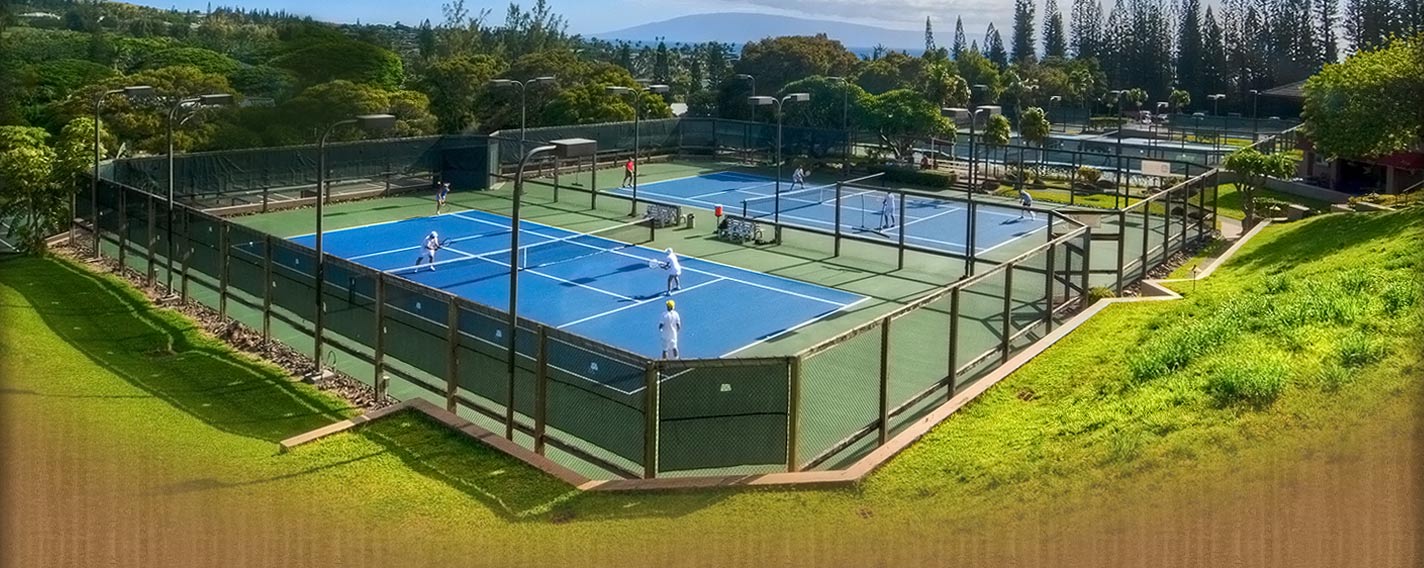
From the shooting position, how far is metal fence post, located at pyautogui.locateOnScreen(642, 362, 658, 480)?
1119 centimetres

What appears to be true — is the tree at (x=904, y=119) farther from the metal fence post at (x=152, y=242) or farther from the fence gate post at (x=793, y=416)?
the fence gate post at (x=793, y=416)

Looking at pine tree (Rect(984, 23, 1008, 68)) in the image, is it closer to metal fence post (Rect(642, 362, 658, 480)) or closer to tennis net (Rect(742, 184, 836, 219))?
tennis net (Rect(742, 184, 836, 219))

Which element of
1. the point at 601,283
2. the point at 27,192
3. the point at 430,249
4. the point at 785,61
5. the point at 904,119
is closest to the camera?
the point at 27,192

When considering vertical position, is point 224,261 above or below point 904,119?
below

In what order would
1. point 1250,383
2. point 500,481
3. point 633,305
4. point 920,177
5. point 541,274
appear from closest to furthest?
1. point 1250,383
2. point 500,481
3. point 633,305
4. point 541,274
5. point 920,177

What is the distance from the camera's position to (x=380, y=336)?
15.6 metres

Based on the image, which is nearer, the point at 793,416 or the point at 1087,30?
the point at 793,416

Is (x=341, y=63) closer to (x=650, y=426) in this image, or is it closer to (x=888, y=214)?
(x=888, y=214)

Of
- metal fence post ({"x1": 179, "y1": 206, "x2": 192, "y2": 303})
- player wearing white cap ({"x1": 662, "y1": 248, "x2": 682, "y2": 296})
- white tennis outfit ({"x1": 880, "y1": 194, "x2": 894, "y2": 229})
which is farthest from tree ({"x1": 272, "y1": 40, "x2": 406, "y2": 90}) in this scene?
player wearing white cap ({"x1": 662, "y1": 248, "x2": 682, "y2": 296})

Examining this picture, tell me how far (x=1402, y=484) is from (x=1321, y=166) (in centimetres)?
3879

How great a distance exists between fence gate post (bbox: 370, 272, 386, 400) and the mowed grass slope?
0.58 meters

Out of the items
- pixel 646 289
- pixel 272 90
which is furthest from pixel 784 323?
pixel 272 90

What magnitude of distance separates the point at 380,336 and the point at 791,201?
24499 millimetres

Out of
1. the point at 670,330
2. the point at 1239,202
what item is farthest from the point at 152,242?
the point at 1239,202
